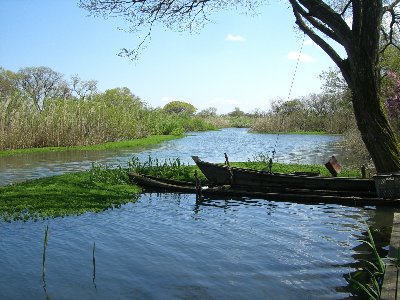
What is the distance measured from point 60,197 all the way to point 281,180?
6742 millimetres

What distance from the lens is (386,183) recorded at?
10.7m

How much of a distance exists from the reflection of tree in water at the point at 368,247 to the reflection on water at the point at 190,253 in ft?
0.19

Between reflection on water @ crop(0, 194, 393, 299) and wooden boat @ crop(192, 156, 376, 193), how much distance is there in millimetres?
726

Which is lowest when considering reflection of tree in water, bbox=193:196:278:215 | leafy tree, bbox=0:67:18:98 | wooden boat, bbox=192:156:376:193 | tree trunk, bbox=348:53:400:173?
reflection of tree in water, bbox=193:196:278:215

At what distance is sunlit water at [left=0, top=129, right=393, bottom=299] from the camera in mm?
6508

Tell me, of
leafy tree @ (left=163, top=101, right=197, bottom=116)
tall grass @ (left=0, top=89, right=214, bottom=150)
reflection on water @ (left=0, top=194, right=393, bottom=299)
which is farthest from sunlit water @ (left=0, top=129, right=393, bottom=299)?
leafy tree @ (left=163, top=101, right=197, bottom=116)

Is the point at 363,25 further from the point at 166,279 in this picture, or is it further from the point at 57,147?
the point at 57,147

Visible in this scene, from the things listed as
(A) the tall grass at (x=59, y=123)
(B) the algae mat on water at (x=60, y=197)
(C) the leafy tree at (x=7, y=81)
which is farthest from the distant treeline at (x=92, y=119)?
(C) the leafy tree at (x=7, y=81)

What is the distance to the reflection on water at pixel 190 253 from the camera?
6504mm

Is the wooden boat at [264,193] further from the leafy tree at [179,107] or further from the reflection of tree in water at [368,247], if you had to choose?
the leafy tree at [179,107]

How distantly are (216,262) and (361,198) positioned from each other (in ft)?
17.3

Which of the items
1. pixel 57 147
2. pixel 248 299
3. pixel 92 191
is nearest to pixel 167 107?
pixel 57 147

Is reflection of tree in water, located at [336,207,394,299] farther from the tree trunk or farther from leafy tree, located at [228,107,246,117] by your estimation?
leafy tree, located at [228,107,246,117]

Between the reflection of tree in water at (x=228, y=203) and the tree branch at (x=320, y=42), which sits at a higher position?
the tree branch at (x=320, y=42)
